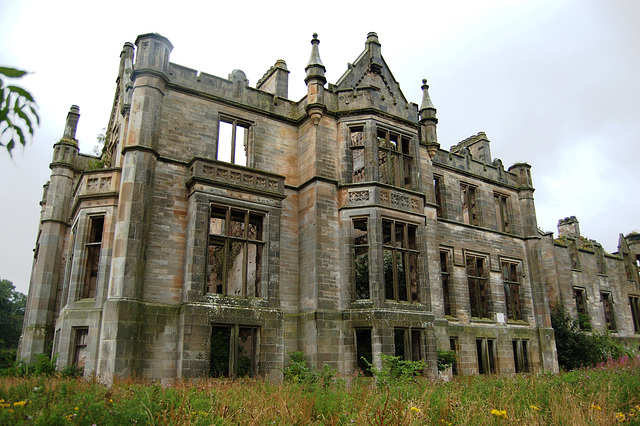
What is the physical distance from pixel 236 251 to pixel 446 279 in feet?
34.3

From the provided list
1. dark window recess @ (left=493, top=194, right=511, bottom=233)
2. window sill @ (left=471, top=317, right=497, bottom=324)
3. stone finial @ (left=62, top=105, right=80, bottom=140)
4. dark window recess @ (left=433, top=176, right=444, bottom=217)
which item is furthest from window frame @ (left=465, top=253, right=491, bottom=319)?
stone finial @ (left=62, top=105, right=80, bottom=140)

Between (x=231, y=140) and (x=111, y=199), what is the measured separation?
488 centimetres

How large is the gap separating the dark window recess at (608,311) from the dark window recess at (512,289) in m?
10.7

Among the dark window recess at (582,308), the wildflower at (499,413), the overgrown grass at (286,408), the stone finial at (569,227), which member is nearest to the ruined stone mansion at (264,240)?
the overgrown grass at (286,408)

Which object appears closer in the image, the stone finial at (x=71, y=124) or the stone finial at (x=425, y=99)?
the stone finial at (x=71, y=124)

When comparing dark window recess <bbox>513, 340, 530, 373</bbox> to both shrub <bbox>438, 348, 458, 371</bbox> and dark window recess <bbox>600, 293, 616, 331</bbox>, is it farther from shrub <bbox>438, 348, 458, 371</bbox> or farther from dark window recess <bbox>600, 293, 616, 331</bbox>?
dark window recess <bbox>600, 293, 616, 331</bbox>

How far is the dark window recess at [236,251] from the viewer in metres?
16.0

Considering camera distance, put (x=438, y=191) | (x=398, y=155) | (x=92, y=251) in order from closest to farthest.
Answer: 1. (x=92, y=251)
2. (x=398, y=155)
3. (x=438, y=191)

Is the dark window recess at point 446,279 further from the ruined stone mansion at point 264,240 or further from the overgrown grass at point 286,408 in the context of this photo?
the overgrown grass at point 286,408

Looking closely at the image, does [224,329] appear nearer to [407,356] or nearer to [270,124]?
[407,356]

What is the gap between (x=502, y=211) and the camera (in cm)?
2647

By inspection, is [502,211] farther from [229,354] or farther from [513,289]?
[229,354]

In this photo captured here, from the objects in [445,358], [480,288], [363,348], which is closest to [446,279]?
[480,288]

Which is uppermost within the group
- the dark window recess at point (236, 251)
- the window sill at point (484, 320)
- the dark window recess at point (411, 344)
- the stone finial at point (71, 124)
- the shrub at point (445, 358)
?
the stone finial at point (71, 124)
